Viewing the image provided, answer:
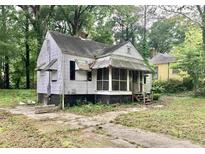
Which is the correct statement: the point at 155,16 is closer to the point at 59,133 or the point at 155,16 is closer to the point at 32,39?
the point at 32,39

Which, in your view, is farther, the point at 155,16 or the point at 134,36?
the point at 134,36

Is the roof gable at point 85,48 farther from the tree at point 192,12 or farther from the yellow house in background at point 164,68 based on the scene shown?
the yellow house in background at point 164,68

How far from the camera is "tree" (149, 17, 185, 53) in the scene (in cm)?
3478

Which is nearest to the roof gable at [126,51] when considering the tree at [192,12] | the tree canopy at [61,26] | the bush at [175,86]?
the tree canopy at [61,26]

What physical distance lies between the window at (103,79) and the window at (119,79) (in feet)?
1.19

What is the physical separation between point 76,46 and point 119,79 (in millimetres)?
2945

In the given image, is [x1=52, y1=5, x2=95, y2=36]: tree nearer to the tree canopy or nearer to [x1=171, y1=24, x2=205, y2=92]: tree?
the tree canopy

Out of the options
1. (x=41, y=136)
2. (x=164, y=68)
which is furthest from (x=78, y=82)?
(x=164, y=68)

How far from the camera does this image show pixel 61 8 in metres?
24.8

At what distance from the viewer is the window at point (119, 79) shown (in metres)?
14.9

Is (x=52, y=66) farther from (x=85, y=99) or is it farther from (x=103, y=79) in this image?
A: (x=103, y=79)

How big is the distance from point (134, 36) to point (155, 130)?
28.1 metres

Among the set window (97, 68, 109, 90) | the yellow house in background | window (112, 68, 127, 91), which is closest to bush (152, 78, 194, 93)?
the yellow house in background

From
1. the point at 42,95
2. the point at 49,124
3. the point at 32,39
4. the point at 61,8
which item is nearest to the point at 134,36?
the point at 61,8
